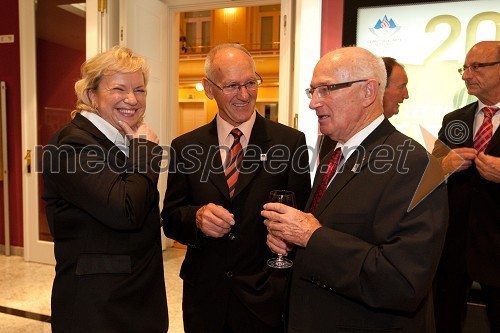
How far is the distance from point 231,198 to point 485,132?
4.99 ft

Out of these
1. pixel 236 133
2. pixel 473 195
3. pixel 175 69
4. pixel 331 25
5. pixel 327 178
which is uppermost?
pixel 331 25

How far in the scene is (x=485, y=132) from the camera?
2.27 meters

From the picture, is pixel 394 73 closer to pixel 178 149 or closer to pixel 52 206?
pixel 178 149

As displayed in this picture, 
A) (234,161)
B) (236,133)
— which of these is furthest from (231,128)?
(234,161)

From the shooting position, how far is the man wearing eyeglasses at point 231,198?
168cm

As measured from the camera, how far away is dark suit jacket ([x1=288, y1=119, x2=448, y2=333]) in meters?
1.12

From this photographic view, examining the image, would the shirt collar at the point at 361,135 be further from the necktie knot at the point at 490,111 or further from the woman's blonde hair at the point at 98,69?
the necktie knot at the point at 490,111

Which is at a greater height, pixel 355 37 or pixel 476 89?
pixel 355 37

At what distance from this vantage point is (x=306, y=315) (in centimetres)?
131

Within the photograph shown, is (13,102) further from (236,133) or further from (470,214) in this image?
(470,214)

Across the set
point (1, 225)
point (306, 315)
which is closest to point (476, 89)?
point (306, 315)

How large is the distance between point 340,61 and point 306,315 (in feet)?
2.75
